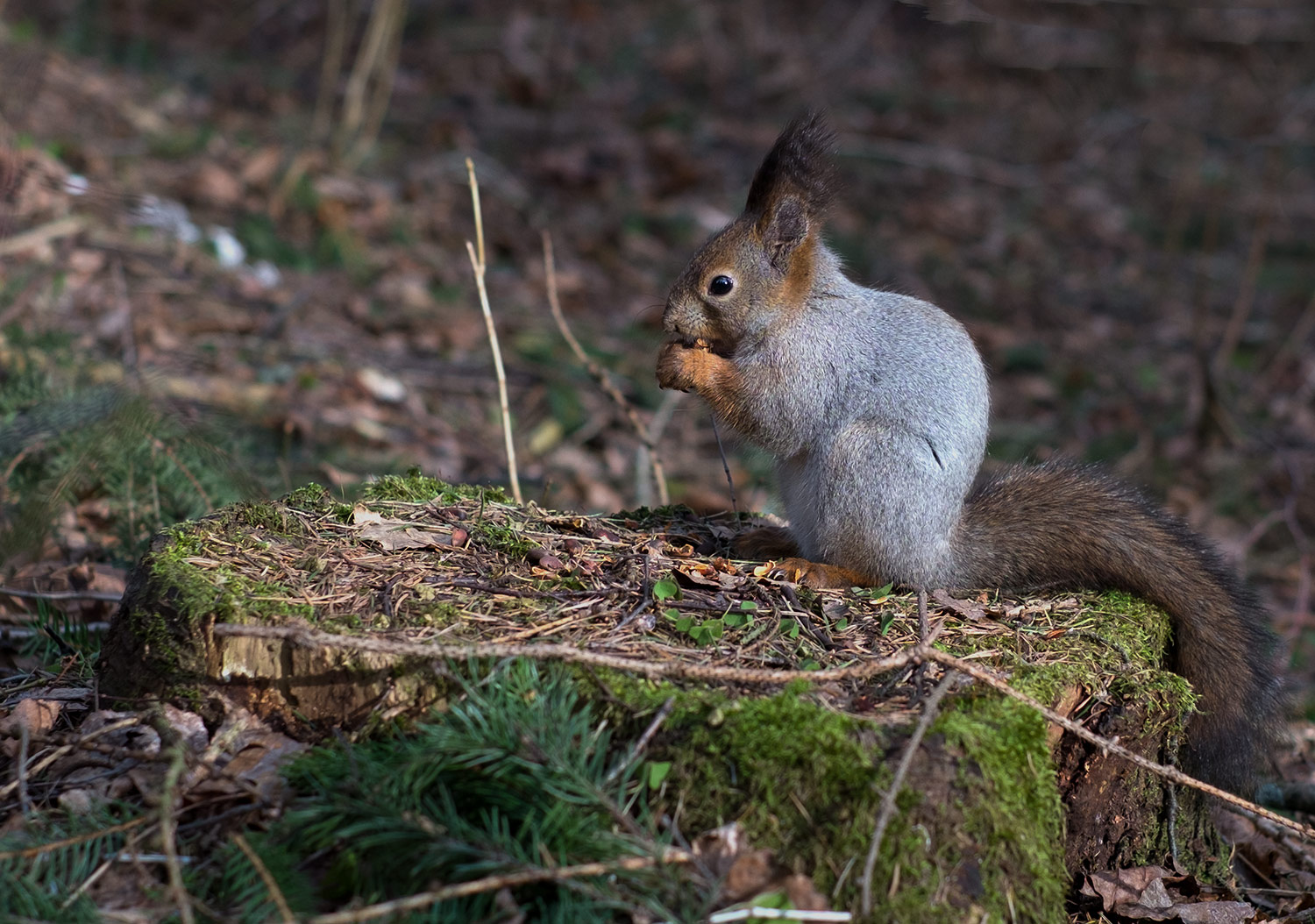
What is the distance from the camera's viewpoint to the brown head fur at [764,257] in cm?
357

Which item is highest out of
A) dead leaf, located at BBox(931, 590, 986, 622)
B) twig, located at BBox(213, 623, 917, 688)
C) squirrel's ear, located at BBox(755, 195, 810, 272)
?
squirrel's ear, located at BBox(755, 195, 810, 272)

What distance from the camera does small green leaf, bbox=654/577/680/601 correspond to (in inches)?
112

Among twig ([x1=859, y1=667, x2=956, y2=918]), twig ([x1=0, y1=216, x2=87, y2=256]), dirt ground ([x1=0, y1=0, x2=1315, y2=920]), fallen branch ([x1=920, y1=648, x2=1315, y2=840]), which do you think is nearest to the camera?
twig ([x1=859, y1=667, x2=956, y2=918])

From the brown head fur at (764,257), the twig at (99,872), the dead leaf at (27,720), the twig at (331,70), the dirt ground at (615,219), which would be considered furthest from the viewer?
the twig at (331,70)

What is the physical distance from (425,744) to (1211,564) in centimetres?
→ 222

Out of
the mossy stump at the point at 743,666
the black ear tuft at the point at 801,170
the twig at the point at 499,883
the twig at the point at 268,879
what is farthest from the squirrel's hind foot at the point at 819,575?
the twig at the point at 268,879

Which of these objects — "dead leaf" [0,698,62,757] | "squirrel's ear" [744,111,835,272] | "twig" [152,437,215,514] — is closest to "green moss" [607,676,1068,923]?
"dead leaf" [0,698,62,757]

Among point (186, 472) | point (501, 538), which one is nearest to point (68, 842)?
point (501, 538)

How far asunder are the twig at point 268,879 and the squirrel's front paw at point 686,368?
6.42ft

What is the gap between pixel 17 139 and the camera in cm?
596

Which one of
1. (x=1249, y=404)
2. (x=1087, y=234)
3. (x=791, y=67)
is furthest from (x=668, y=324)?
(x=791, y=67)

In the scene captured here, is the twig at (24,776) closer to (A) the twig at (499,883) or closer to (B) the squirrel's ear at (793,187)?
(A) the twig at (499,883)

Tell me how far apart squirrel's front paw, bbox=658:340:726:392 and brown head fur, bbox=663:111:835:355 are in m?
0.15

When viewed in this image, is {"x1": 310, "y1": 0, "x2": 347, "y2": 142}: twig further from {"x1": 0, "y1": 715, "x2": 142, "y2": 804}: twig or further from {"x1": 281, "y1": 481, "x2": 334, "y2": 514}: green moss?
{"x1": 0, "y1": 715, "x2": 142, "y2": 804}: twig
